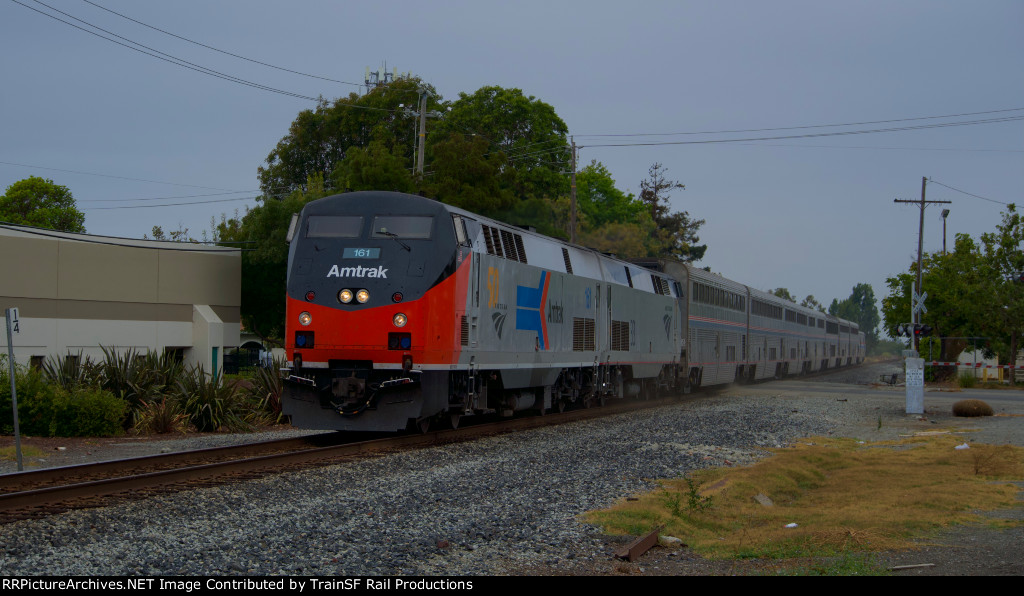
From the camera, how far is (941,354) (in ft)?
170

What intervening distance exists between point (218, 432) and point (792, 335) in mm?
36574

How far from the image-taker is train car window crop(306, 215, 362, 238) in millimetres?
14428

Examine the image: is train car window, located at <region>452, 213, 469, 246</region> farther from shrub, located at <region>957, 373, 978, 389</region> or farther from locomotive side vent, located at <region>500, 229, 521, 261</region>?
shrub, located at <region>957, 373, 978, 389</region>

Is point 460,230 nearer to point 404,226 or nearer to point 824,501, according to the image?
point 404,226

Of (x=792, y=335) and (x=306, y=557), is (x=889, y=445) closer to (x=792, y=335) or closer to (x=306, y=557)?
(x=306, y=557)

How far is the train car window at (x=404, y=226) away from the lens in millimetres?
14172

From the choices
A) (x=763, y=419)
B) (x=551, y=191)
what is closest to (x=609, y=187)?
(x=551, y=191)

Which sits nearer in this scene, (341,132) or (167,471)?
(167,471)

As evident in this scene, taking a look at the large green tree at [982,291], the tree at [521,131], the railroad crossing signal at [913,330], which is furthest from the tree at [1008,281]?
the tree at [521,131]

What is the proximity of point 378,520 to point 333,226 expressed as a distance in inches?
274

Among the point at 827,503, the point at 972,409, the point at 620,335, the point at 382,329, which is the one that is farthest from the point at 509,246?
the point at 972,409

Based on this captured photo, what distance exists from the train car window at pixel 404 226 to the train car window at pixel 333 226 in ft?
1.10

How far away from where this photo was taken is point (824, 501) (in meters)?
10.9

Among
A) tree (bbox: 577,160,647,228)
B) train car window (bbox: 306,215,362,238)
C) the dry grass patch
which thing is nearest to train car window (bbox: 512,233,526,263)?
train car window (bbox: 306,215,362,238)
